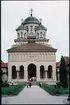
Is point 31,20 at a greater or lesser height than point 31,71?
greater

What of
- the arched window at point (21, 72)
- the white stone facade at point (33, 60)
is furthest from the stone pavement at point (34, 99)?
the arched window at point (21, 72)

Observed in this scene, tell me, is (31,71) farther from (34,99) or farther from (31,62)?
(34,99)

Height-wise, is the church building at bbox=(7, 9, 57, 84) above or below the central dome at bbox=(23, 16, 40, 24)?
below

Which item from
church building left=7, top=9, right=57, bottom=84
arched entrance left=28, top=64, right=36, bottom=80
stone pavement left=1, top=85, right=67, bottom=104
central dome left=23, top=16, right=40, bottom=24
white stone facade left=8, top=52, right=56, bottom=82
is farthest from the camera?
central dome left=23, top=16, right=40, bottom=24

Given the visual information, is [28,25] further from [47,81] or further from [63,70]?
[63,70]

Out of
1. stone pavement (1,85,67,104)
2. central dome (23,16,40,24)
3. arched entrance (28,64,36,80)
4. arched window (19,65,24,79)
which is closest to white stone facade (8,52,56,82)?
arched window (19,65,24,79)

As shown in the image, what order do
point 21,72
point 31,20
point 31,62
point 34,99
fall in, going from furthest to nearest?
point 31,20
point 21,72
point 31,62
point 34,99

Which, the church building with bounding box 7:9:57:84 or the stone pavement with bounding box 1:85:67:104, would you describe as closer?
the stone pavement with bounding box 1:85:67:104

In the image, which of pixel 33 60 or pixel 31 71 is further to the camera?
pixel 31 71

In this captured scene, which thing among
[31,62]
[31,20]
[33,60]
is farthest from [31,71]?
[31,20]

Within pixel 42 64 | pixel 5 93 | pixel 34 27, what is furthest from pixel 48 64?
pixel 5 93

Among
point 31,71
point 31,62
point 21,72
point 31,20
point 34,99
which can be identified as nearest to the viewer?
point 34,99

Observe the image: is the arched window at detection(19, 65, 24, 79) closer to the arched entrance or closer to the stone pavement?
the arched entrance

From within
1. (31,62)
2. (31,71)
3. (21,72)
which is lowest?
(21,72)
